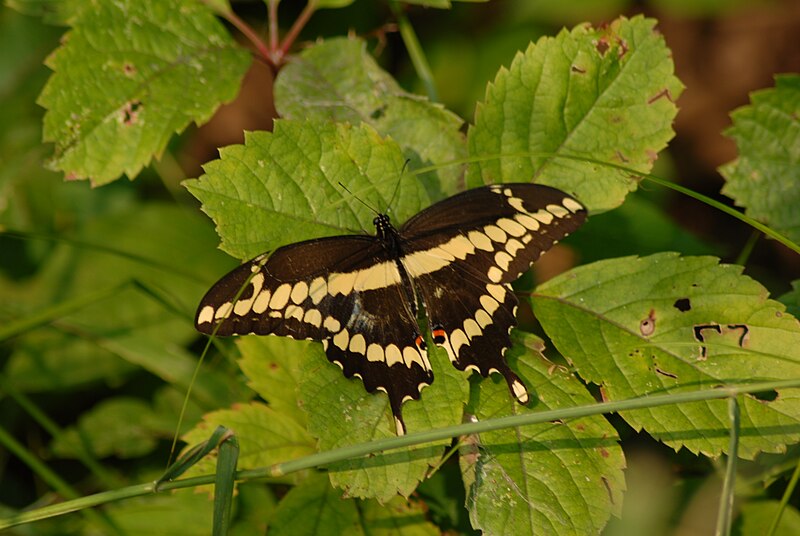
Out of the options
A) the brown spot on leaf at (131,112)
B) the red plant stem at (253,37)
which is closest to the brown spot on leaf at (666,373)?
the red plant stem at (253,37)

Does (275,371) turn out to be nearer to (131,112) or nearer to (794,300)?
(131,112)

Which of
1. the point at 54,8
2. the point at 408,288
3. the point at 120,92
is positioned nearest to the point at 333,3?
the point at 120,92

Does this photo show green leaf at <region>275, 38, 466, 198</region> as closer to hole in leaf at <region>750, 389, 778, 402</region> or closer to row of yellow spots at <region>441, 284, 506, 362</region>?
row of yellow spots at <region>441, 284, 506, 362</region>

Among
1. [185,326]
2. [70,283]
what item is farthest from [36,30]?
[185,326]

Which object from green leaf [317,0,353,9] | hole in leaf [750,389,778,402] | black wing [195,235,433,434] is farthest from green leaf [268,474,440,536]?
green leaf [317,0,353,9]

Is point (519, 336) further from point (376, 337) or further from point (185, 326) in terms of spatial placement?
point (185, 326)

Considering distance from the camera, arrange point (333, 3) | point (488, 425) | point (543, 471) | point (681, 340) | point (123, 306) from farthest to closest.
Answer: point (123, 306) < point (333, 3) < point (681, 340) < point (543, 471) < point (488, 425)
